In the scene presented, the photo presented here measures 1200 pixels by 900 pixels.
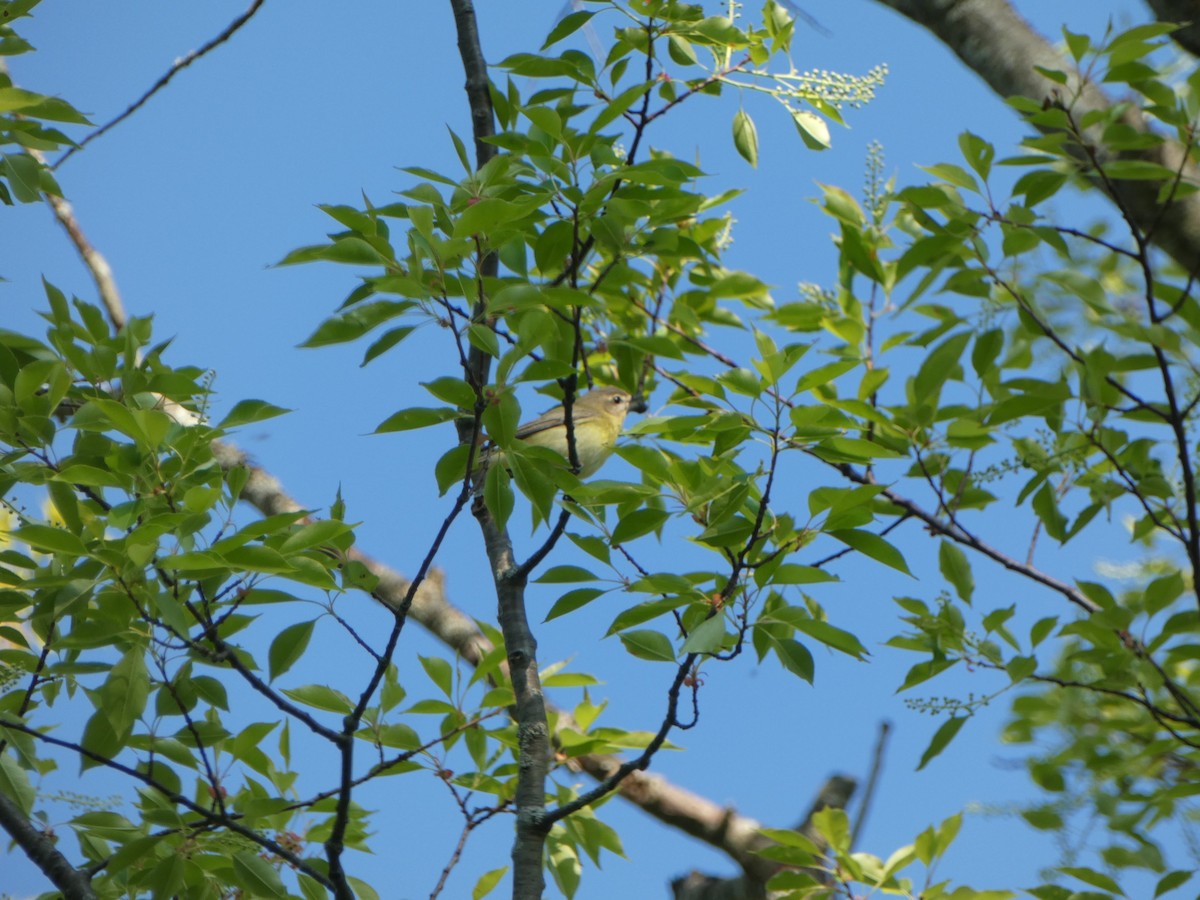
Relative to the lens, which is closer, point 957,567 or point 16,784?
point 16,784

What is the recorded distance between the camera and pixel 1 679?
114 inches

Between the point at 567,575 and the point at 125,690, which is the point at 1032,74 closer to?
the point at 567,575

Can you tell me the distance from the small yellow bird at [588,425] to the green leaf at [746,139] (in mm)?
2213

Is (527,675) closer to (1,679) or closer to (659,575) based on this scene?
(659,575)

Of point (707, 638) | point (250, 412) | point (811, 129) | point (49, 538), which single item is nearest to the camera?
point (707, 638)

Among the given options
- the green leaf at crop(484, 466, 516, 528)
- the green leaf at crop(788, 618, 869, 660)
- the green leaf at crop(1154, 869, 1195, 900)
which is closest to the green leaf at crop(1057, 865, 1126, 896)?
the green leaf at crop(1154, 869, 1195, 900)

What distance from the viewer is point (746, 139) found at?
3584 millimetres

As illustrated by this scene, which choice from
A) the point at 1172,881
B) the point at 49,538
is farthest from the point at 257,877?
the point at 1172,881

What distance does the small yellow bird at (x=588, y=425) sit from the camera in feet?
18.8

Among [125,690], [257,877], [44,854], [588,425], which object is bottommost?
[44,854]

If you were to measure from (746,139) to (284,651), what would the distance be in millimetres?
2126

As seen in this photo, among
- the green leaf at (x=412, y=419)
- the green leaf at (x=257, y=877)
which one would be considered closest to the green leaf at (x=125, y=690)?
the green leaf at (x=257, y=877)

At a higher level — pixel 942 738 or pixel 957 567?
pixel 957 567

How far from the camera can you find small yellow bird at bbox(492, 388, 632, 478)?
18.8 feet
